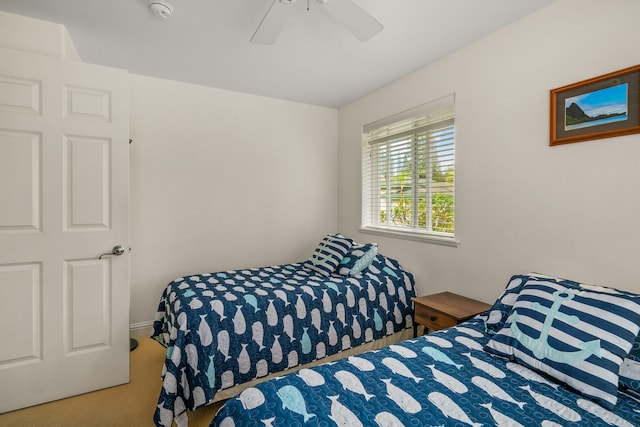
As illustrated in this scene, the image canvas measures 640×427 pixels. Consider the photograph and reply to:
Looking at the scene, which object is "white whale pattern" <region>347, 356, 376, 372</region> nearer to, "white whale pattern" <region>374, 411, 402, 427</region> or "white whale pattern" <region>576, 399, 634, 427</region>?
"white whale pattern" <region>374, 411, 402, 427</region>

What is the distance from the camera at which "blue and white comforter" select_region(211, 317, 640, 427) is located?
1.01 meters

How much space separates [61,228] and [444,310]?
8.66ft

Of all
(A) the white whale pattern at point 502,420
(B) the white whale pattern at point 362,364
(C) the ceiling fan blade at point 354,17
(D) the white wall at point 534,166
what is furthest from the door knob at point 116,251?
(D) the white wall at point 534,166

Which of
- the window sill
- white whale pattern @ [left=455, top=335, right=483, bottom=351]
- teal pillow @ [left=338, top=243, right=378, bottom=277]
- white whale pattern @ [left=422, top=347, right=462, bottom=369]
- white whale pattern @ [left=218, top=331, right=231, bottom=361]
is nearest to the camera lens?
white whale pattern @ [left=422, top=347, right=462, bottom=369]

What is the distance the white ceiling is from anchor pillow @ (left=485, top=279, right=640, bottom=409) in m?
1.74

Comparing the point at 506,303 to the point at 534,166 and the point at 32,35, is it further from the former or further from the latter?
the point at 32,35

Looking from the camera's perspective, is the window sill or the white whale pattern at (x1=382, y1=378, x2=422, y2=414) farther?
the window sill

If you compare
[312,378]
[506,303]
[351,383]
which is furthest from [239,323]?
[506,303]

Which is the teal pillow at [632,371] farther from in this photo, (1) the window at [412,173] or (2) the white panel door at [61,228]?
(2) the white panel door at [61,228]

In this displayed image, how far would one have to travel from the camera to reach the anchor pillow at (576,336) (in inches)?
44.8

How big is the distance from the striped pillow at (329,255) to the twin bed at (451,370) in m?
0.80

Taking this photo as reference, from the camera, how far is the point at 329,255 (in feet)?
9.53

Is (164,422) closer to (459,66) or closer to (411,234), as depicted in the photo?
(411,234)

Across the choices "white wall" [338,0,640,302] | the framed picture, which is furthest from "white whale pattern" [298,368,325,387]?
the framed picture
